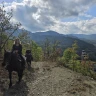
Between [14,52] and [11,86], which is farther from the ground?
[14,52]

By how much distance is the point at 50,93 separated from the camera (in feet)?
44.1

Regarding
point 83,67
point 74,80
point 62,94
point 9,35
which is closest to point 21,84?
point 62,94

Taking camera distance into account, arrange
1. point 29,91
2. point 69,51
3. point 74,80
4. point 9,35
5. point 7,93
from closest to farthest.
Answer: point 7,93
point 29,91
point 74,80
point 9,35
point 69,51

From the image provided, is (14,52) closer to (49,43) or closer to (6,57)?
(6,57)

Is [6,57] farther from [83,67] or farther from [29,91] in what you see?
[83,67]

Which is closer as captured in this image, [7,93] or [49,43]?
[7,93]

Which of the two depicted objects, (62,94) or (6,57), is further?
(6,57)

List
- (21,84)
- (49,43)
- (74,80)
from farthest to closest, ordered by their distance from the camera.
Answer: (49,43)
(74,80)
(21,84)

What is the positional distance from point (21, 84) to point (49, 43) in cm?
5379

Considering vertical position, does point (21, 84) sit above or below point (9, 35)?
below

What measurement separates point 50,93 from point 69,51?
165ft

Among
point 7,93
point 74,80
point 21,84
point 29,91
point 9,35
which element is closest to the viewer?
point 7,93

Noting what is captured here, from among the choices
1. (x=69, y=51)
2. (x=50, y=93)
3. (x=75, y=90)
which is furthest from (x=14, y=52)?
Answer: (x=69, y=51)

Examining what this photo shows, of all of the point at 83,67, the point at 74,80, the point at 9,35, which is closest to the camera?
the point at 74,80
